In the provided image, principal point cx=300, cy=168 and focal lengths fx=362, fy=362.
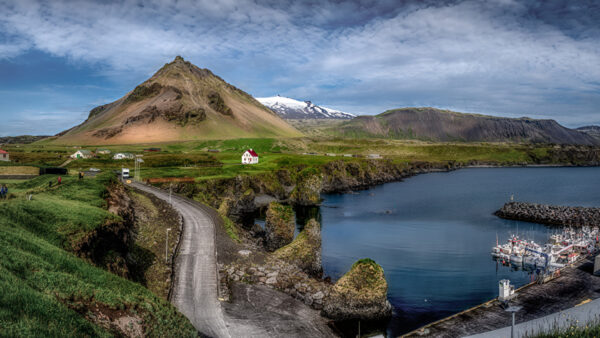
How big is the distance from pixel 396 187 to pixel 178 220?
9009 cm

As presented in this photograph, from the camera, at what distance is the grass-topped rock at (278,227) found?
149ft

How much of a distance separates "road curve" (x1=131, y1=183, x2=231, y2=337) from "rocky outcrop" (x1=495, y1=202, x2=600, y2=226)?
61.3m

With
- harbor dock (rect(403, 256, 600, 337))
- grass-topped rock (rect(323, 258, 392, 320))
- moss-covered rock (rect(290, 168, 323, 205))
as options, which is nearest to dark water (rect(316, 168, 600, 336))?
grass-topped rock (rect(323, 258, 392, 320))

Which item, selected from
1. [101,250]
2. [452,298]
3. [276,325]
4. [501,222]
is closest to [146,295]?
[101,250]

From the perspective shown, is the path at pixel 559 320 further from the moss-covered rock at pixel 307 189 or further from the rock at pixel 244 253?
the moss-covered rock at pixel 307 189

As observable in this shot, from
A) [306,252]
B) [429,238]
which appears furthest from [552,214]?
[306,252]

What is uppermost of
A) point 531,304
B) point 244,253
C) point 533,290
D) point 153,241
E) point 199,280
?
point 153,241

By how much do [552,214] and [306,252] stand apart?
194 feet

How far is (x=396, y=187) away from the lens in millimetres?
119062

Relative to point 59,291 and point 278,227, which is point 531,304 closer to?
point 278,227

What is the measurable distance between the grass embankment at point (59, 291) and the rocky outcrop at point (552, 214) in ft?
241

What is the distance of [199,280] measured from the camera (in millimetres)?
26500

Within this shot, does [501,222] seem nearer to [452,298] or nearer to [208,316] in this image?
[452,298]

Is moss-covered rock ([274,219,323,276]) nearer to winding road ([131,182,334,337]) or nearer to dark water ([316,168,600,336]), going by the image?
dark water ([316,168,600,336])
